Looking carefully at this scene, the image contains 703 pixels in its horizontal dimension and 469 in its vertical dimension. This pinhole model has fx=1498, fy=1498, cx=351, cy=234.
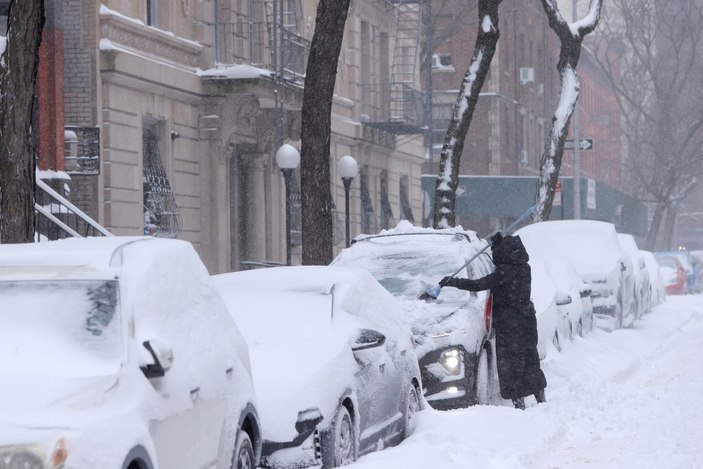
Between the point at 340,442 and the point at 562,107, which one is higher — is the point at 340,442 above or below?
below

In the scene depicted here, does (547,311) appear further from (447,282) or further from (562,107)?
(562,107)

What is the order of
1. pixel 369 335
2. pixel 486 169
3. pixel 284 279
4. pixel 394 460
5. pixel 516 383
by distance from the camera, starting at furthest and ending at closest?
pixel 486 169, pixel 516 383, pixel 284 279, pixel 369 335, pixel 394 460

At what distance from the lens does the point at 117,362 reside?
6621 millimetres

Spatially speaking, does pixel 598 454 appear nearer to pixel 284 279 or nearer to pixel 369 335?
pixel 369 335

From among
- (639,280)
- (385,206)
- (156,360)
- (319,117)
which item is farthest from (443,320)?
(385,206)

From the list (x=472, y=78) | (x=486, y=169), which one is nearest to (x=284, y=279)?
(x=472, y=78)

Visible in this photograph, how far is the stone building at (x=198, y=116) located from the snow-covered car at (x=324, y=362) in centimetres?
1137

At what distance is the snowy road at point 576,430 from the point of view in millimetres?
10094

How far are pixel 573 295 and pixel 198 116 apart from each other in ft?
27.8

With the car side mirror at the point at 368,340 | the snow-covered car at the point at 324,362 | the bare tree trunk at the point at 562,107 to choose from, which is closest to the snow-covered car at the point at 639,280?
the bare tree trunk at the point at 562,107

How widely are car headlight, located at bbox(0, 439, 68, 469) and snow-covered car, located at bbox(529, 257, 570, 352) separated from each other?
12.4 m

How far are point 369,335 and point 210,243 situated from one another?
17.8 m

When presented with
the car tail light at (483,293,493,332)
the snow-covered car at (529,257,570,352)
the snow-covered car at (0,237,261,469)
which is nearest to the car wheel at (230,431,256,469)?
the snow-covered car at (0,237,261,469)

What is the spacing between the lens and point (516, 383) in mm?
14008
